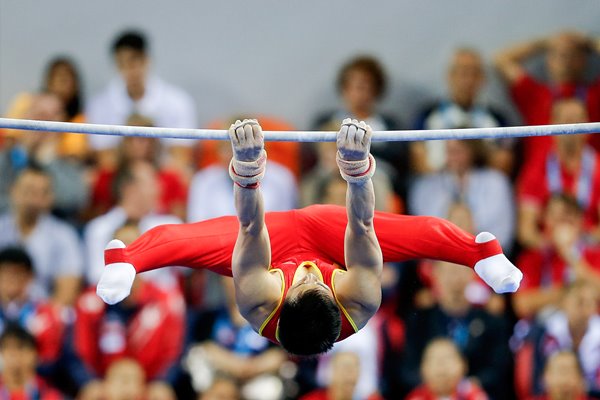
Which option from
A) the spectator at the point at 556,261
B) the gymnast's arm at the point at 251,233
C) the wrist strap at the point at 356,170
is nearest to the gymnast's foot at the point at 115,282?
the gymnast's arm at the point at 251,233

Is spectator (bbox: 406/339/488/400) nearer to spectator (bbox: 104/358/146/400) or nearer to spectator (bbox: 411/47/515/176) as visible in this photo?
spectator (bbox: 411/47/515/176)

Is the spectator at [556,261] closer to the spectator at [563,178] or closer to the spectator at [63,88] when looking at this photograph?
the spectator at [563,178]

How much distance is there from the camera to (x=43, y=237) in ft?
22.8

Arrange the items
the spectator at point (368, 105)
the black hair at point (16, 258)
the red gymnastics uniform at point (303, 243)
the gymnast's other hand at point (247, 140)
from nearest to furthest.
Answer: the gymnast's other hand at point (247, 140) → the red gymnastics uniform at point (303, 243) → the black hair at point (16, 258) → the spectator at point (368, 105)

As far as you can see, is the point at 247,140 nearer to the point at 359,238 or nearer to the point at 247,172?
the point at 247,172

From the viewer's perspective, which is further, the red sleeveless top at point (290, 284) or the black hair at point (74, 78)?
the black hair at point (74, 78)

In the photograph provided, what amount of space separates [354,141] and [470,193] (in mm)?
2982

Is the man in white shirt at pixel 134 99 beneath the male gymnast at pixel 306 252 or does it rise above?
above

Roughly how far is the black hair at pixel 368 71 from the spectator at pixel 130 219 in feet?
4.77

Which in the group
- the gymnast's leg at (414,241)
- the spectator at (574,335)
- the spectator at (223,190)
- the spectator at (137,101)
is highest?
the spectator at (137,101)

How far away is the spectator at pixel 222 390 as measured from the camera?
6430 mm

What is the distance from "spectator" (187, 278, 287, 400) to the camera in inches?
257

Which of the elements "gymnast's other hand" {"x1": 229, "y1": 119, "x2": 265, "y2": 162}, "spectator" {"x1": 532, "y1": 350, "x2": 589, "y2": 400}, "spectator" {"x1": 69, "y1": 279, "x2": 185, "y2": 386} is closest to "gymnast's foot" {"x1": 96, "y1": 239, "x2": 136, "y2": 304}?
"gymnast's other hand" {"x1": 229, "y1": 119, "x2": 265, "y2": 162}

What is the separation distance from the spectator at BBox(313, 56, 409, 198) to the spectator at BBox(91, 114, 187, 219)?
1012mm
